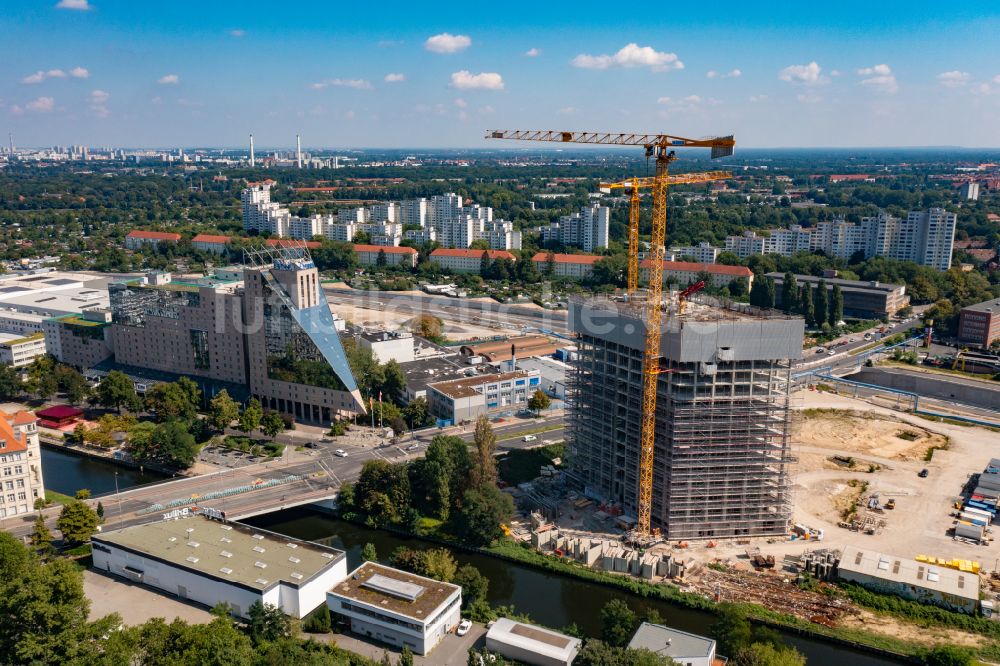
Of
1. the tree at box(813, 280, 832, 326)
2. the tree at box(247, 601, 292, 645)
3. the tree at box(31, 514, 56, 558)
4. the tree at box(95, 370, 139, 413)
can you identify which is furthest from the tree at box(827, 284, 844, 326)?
the tree at box(31, 514, 56, 558)

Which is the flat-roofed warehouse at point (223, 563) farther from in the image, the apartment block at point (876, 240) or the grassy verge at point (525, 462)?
the apartment block at point (876, 240)

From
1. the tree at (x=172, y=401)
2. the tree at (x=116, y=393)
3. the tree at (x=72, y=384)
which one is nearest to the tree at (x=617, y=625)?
the tree at (x=172, y=401)

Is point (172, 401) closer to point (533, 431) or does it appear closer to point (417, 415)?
point (417, 415)

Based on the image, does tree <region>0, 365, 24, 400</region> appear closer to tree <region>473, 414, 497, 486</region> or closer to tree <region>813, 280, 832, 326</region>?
tree <region>473, 414, 497, 486</region>

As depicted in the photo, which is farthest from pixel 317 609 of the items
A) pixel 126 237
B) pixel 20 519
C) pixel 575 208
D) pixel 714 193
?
pixel 714 193

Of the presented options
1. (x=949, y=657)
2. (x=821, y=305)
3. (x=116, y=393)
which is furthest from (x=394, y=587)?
(x=821, y=305)
